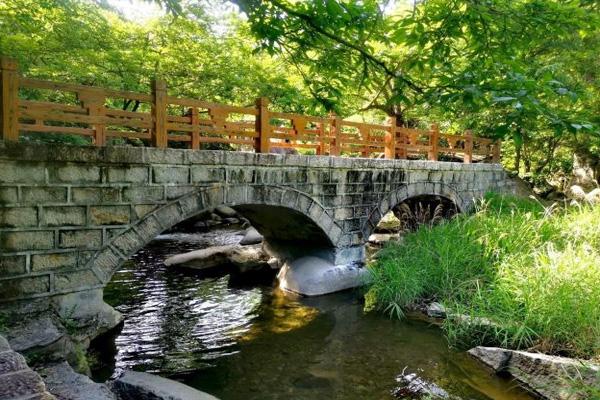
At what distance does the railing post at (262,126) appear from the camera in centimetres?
800

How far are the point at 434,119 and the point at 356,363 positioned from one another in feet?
47.7

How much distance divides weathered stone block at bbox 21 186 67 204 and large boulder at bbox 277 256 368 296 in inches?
212

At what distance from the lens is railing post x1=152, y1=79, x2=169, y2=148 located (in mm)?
6590

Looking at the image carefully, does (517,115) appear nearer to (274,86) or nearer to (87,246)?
(87,246)

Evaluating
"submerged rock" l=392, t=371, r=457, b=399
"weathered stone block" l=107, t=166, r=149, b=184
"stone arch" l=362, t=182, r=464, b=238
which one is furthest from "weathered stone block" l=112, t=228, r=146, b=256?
"stone arch" l=362, t=182, r=464, b=238

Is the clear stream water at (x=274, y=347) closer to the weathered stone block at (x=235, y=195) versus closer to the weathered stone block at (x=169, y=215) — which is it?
the weathered stone block at (x=169, y=215)

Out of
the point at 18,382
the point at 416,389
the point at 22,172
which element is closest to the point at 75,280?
the point at 22,172

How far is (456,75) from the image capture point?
3400 millimetres

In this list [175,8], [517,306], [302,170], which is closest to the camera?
[175,8]

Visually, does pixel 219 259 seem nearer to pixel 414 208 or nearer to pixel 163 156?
pixel 163 156

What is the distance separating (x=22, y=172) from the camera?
17.9 feet

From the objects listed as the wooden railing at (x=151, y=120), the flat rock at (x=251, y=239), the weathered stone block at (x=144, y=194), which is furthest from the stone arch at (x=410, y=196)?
the weathered stone block at (x=144, y=194)

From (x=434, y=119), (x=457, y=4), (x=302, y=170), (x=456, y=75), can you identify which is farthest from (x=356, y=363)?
(x=434, y=119)

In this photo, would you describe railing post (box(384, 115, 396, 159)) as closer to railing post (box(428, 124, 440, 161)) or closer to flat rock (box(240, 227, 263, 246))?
railing post (box(428, 124, 440, 161))
